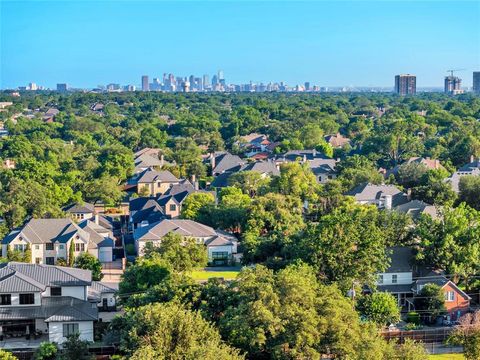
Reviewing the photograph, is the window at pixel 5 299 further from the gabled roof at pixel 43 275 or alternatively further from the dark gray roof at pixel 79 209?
the dark gray roof at pixel 79 209

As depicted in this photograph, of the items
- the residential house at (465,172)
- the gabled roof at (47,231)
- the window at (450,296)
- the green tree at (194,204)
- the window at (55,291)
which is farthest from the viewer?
the residential house at (465,172)

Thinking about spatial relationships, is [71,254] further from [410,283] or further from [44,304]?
[410,283]

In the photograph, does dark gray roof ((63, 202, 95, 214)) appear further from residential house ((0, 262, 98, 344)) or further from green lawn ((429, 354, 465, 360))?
green lawn ((429, 354, 465, 360))

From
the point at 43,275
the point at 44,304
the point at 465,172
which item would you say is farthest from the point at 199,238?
the point at 465,172

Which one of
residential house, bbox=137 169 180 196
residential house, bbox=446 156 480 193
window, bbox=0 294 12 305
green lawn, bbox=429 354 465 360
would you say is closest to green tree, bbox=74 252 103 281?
window, bbox=0 294 12 305

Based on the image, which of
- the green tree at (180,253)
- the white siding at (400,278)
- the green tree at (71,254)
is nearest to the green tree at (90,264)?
the green tree at (71,254)

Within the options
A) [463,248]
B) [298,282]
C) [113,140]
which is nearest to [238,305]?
[298,282]

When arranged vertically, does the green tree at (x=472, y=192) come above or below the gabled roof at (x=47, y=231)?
above
